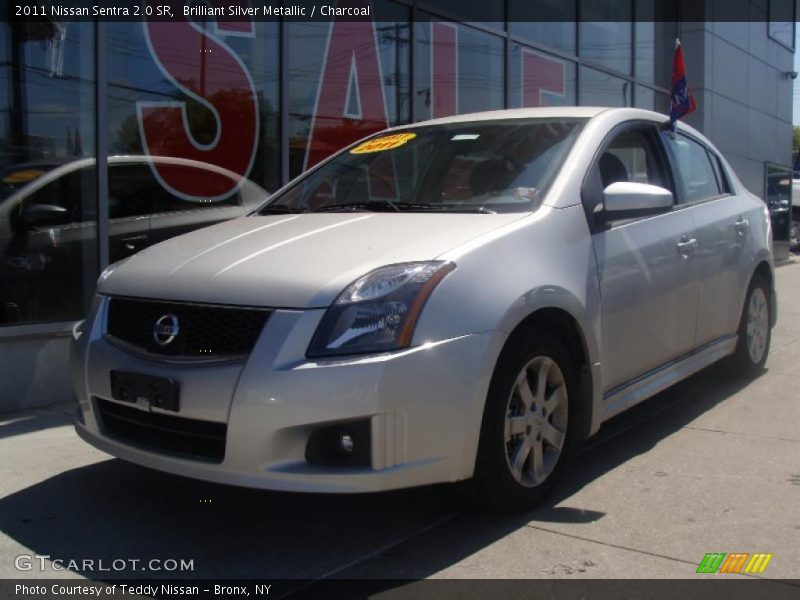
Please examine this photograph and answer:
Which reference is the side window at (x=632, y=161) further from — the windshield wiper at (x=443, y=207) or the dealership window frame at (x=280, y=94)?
the dealership window frame at (x=280, y=94)

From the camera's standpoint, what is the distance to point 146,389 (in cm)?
327

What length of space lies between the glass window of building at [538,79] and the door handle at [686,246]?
6371 millimetres

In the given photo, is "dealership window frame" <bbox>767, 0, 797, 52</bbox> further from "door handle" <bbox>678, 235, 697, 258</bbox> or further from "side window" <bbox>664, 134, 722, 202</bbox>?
"door handle" <bbox>678, 235, 697, 258</bbox>

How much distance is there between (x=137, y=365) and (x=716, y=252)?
3359 millimetres

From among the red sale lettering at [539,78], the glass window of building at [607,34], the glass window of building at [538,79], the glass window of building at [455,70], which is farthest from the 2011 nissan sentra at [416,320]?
the glass window of building at [607,34]

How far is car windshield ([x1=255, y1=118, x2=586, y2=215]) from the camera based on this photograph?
13.3 feet

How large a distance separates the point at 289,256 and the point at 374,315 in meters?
0.51

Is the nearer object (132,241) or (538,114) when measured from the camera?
(538,114)

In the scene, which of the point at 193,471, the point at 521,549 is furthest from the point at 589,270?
the point at 193,471

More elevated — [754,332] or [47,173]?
[47,173]

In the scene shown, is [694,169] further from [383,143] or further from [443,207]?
[443,207]

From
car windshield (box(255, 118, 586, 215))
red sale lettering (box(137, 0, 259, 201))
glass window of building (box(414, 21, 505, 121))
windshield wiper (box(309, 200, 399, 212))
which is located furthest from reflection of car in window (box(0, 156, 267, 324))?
glass window of building (box(414, 21, 505, 121))

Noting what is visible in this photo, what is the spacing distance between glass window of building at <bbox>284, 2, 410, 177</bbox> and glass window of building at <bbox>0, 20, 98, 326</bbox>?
2071 mm

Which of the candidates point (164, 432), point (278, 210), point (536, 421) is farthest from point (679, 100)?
point (164, 432)
